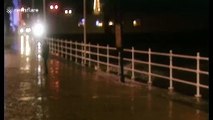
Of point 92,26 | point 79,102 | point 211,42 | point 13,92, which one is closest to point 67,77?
point 13,92

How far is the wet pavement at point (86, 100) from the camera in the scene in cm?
1234

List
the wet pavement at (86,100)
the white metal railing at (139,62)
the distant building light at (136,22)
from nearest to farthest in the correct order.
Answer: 1. the wet pavement at (86,100)
2. the white metal railing at (139,62)
3. the distant building light at (136,22)

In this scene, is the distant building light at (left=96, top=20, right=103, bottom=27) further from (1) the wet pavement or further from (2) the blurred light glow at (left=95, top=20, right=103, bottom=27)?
(1) the wet pavement

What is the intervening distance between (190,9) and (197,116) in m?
99.7

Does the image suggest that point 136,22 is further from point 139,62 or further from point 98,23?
point 139,62

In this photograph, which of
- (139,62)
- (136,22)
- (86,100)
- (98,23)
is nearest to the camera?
(86,100)

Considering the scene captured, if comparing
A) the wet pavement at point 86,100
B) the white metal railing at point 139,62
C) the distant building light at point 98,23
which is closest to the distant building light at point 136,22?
the distant building light at point 98,23

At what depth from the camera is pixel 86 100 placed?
1509 centimetres

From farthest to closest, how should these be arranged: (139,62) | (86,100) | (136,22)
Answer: (136,22)
(139,62)
(86,100)

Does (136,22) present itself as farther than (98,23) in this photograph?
Yes

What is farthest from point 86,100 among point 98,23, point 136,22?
point 136,22

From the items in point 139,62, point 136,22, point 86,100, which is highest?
point 136,22

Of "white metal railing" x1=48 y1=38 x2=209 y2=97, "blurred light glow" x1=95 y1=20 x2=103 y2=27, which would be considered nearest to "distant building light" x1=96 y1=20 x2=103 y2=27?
"blurred light glow" x1=95 y1=20 x2=103 y2=27

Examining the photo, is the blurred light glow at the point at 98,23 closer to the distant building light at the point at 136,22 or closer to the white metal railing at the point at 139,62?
the distant building light at the point at 136,22
